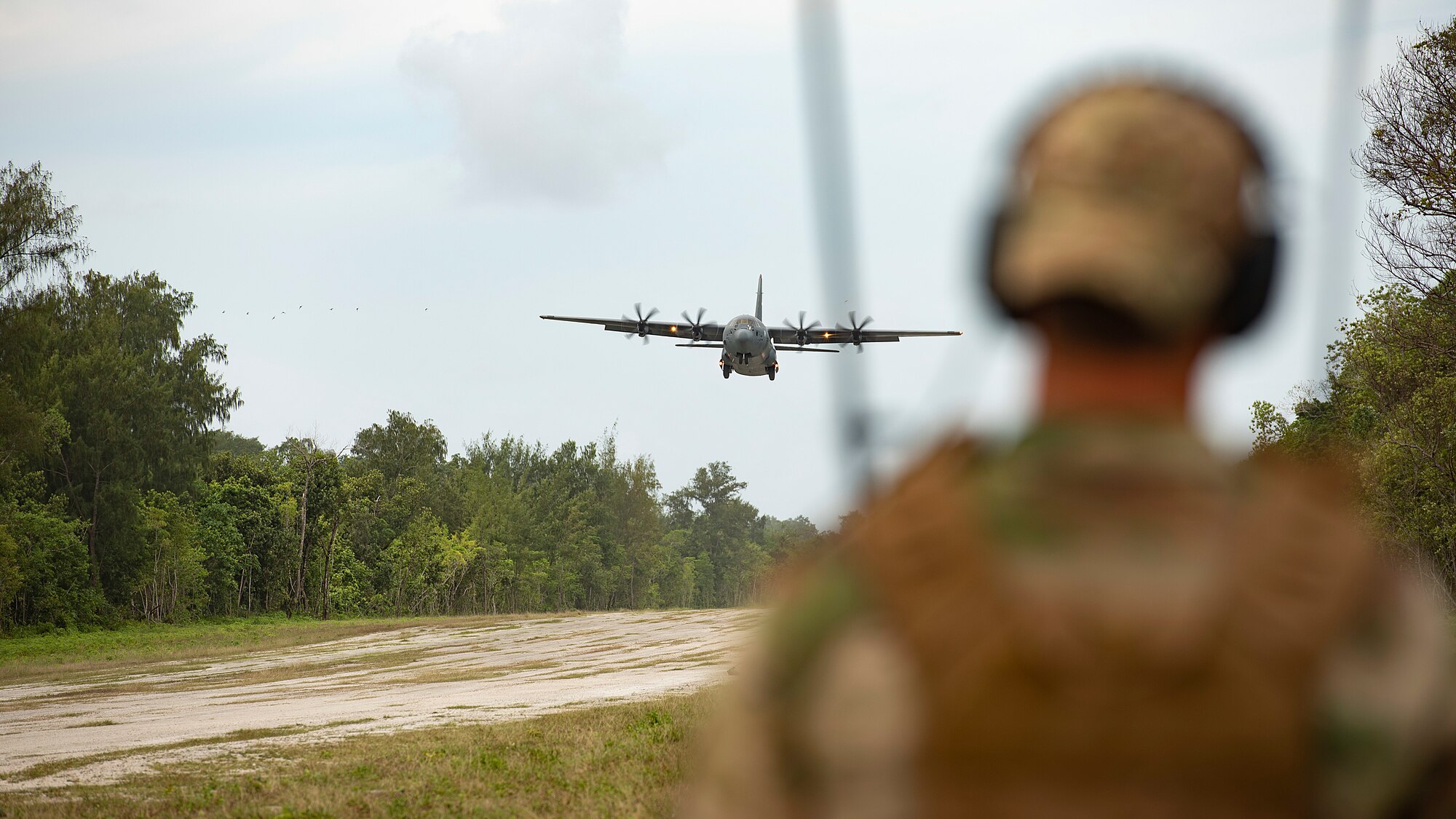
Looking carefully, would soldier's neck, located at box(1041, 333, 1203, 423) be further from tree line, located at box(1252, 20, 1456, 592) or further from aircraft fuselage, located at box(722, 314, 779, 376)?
aircraft fuselage, located at box(722, 314, 779, 376)

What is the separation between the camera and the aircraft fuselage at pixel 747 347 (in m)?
40.8

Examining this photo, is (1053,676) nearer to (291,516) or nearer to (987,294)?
(987,294)

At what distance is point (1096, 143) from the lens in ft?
3.56

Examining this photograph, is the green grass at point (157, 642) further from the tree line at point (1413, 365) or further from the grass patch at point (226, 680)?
the tree line at point (1413, 365)

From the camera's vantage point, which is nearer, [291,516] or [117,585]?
[117,585]

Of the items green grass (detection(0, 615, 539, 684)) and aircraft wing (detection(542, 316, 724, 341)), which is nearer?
green grass (detection(0, 615, 539, 684))

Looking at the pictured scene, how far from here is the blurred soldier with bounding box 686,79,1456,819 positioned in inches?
38.0

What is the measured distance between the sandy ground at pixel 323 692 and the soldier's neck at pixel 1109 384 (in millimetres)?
9478

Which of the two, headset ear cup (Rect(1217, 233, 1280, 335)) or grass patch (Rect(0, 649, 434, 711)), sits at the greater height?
headset ear cup (Rect(1217, 233, 1280, 335))

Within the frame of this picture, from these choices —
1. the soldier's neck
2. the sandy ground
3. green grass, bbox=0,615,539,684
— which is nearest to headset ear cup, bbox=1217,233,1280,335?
the soldier's neck

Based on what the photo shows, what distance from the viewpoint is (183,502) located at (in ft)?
210

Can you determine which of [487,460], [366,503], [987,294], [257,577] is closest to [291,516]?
[257,577]

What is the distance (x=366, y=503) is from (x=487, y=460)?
140 feet

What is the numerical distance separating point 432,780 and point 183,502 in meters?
59.3
